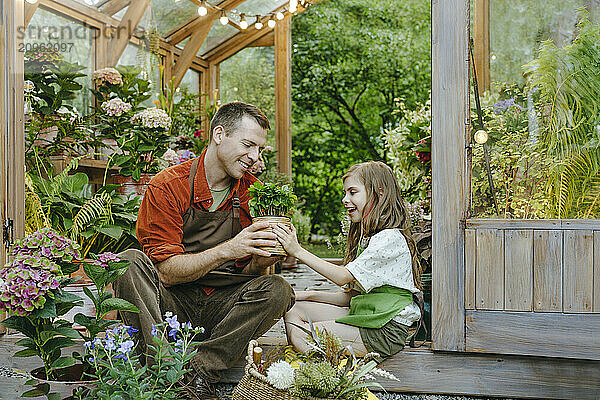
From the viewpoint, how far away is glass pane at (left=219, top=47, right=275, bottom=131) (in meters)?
7.67

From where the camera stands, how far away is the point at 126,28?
19.6 feet

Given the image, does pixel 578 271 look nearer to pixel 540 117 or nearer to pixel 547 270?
Answer: pixel 547 270

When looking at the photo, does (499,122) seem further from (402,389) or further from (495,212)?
(402,389)

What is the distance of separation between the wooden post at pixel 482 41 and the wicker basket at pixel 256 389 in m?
1.51

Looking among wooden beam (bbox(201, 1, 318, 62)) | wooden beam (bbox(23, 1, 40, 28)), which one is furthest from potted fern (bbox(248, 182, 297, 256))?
wooden beam (bbox(201, 1, 318, 62))

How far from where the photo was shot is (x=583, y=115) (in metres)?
2.53

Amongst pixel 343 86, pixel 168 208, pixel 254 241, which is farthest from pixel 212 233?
pixel 343 86

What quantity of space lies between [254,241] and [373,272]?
1.66 feet

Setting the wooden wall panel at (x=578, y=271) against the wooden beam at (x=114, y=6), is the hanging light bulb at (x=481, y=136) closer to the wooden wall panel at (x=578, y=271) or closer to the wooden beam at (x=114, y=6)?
the wooden wall panel at (x=578, y=271)

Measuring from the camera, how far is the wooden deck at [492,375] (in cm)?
251

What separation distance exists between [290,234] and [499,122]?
98 centimetres

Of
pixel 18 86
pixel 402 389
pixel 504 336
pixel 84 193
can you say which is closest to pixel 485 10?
pixel 504 336

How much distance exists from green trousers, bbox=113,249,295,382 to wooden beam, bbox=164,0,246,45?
4.87m

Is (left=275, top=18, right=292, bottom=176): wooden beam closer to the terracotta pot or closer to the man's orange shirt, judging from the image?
the terracotta pot
